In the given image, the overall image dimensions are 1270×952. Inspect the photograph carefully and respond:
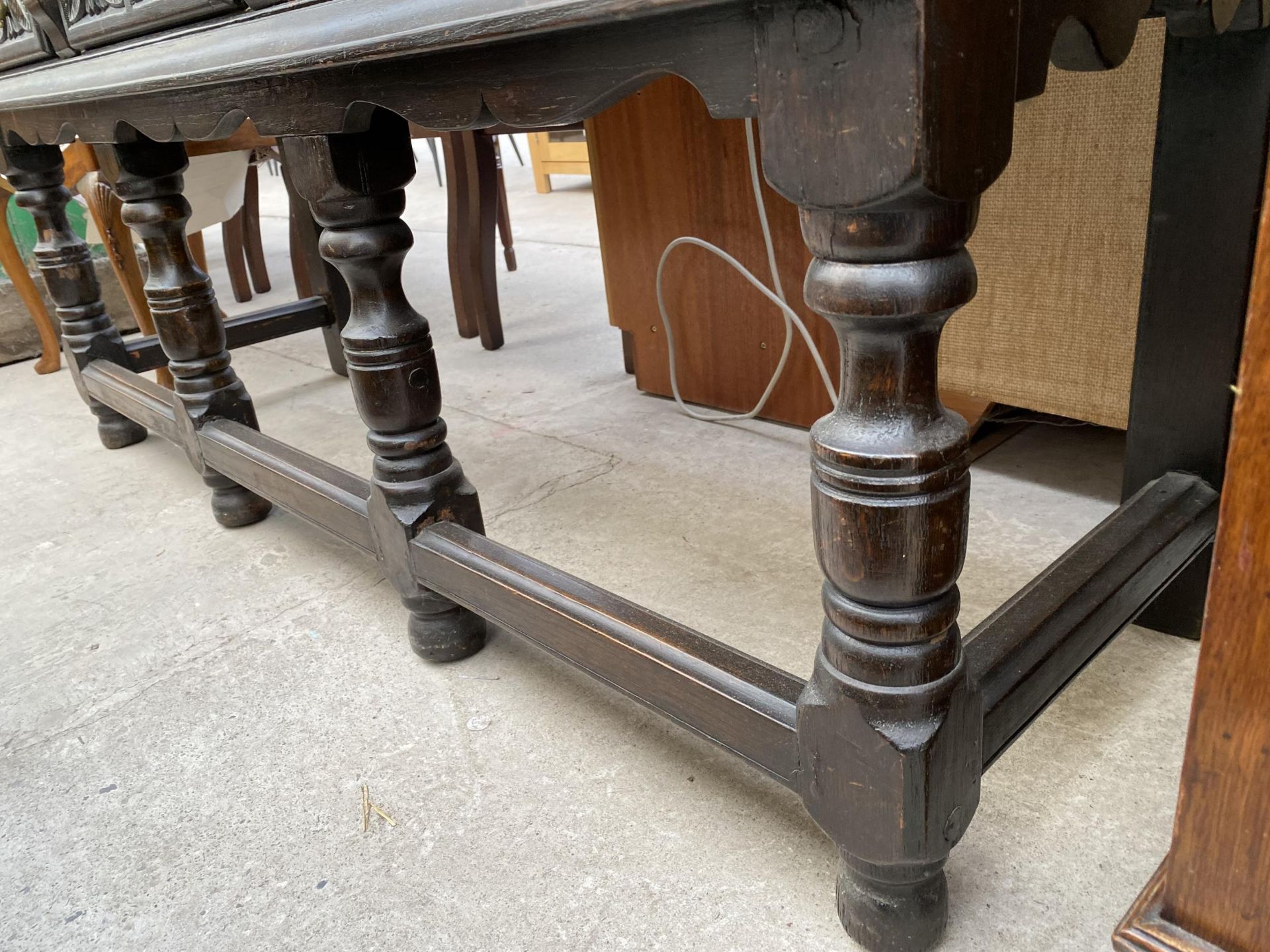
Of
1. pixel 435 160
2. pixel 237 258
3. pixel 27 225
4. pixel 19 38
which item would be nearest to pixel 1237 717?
pixel 19 38

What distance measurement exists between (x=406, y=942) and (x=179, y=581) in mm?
835

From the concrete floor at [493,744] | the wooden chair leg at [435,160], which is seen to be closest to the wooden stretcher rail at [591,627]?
the concrete floor at [493,744]

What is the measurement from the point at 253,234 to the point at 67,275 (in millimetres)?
1345

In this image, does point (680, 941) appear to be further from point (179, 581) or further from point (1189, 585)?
point (179, 581)

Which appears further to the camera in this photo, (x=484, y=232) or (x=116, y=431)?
(x=484, y=232)

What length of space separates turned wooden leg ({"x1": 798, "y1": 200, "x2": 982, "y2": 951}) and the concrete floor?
0.11 meters

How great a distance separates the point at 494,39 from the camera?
0.61m

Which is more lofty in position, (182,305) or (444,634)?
(182,305)

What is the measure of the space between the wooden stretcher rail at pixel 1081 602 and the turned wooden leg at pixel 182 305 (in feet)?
3.95

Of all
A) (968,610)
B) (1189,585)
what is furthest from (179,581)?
(1189,585)

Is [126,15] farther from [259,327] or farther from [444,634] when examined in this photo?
[259,327]

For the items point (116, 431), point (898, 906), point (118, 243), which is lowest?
point (116, 431)

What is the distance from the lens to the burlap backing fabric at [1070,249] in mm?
1163

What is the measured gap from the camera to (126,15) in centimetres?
110
